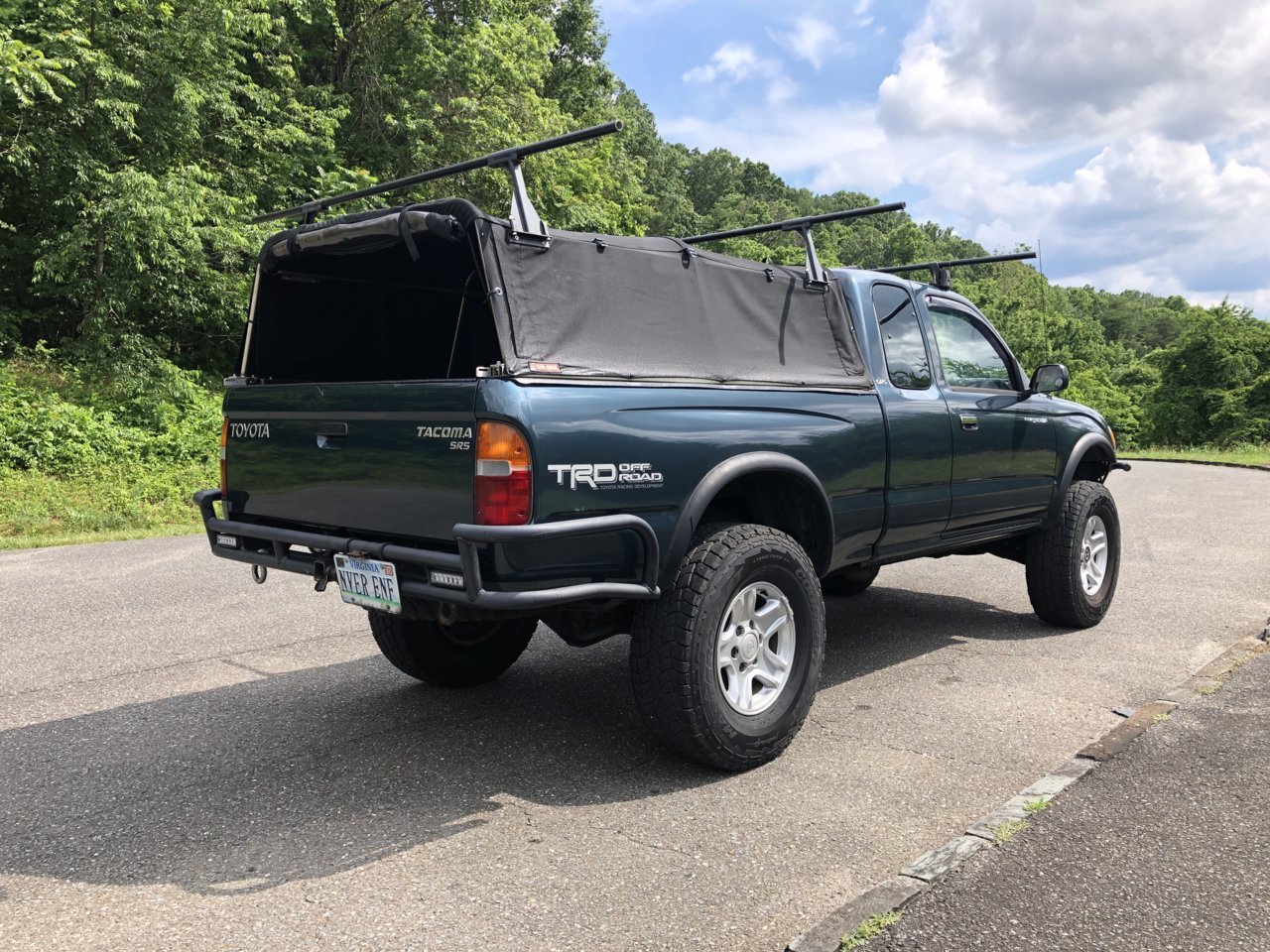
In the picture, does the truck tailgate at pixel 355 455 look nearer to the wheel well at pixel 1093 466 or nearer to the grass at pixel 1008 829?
the grass at pixel 1008 829

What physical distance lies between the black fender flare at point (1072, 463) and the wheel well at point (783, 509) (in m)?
2.29

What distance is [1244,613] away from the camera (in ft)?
20.9

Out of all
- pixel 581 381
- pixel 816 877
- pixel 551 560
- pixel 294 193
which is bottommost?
pixel 816 877

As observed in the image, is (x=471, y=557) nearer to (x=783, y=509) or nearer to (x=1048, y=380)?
(x=783, y=509)

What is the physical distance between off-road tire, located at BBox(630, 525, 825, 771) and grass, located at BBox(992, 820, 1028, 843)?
2.91ft

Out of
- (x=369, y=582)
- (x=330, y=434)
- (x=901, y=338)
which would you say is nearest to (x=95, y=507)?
(x=330, y=434)

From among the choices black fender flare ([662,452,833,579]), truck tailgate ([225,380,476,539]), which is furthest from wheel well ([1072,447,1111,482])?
truck tailgate ([225,380,476,539])

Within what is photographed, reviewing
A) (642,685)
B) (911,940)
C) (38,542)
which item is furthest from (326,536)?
(38,542)

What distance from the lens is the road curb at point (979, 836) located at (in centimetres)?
254

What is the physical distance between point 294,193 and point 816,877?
58.5 ft

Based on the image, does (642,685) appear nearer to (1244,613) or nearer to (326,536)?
(326,536)

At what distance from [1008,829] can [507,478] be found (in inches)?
78.0

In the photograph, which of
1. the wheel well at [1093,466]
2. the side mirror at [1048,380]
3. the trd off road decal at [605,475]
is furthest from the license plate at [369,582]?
the wheel well at [1093,466]

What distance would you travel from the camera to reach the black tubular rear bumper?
304 cm
